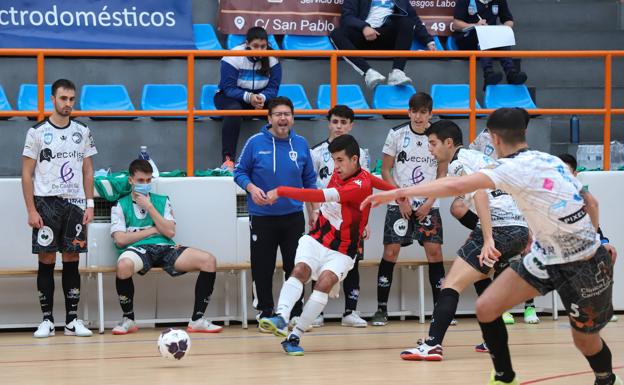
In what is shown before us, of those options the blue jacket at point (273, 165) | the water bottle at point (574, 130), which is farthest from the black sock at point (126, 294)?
the water bottle at point (574, 130)

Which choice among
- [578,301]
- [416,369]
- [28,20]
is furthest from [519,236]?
[28,20]

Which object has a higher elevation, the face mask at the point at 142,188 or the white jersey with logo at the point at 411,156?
the white jersey with logo at the point at 411,156

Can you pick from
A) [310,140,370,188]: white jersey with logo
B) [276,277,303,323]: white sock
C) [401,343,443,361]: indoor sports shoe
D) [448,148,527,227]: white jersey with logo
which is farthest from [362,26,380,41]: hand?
[401,343,443,361]: indoor sports shoe

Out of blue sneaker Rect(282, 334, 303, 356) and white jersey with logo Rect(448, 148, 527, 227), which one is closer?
white jersey with logo Rect(448, 148, 527, 227)

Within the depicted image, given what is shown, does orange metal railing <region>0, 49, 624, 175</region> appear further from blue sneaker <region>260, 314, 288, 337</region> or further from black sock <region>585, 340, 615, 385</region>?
black sock <region>585, 340, 615, 385</region>

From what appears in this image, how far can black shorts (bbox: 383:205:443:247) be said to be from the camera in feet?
36.3

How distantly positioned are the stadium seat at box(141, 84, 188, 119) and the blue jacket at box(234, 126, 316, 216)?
264 centimetres

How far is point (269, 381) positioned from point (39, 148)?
3.82 metres

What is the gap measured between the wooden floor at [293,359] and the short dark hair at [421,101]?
7.16 feet

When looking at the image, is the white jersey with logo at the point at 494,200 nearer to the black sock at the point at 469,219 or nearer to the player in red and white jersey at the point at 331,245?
the player in red and white jersey at the point at 331,245

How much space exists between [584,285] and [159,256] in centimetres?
516

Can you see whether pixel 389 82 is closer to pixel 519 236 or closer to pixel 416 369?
pixel 519 236

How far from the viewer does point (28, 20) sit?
13.3 metres

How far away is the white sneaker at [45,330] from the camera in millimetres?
10375
